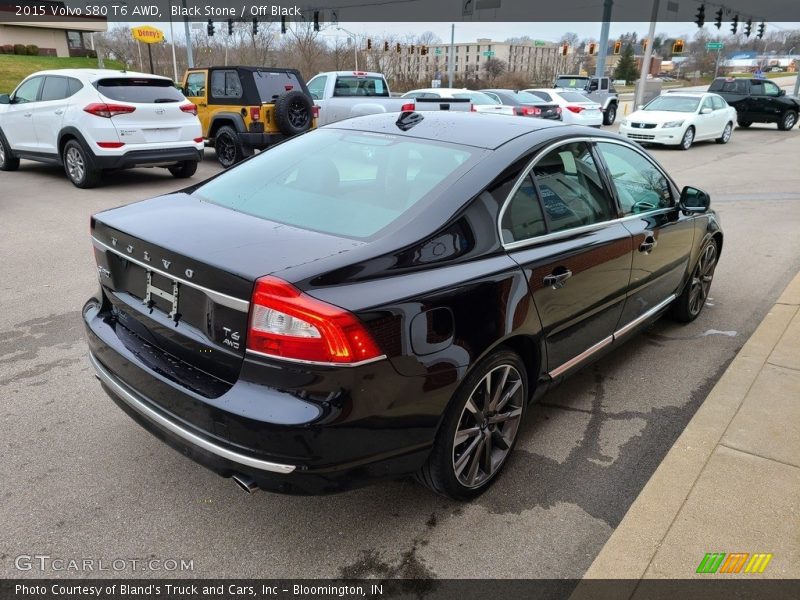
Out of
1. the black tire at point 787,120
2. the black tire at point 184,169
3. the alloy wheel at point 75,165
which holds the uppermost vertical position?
the alloy wheel at point 75,165

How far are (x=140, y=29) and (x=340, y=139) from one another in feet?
116

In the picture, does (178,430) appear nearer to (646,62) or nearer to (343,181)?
(343,181)

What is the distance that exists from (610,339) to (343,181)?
5.97 ft

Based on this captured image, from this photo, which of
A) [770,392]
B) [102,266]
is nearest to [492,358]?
[102,266]

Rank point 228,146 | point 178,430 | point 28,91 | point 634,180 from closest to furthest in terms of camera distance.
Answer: point 178,430
point 634,180
point 28,91
point 228,146

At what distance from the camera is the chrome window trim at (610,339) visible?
129 inches

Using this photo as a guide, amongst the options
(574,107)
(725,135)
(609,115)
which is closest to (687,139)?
(725,135)

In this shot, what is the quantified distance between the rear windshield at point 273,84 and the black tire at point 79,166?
3417mm

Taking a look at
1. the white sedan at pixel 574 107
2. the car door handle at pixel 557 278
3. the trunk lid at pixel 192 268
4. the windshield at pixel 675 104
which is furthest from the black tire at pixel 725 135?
the trunk lid at pixel 192 268

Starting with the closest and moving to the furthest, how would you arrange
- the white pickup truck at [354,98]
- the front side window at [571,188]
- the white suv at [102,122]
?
the front side window at [571,188] < the white suv at [102,122] < the white pickup truck at [354,98]

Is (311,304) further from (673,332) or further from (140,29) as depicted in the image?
(140,29)

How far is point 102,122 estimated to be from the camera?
30.2 ft

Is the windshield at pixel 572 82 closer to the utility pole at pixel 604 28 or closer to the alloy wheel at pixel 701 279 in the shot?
the utility pole at pixel 604 28

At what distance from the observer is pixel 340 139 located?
3449mm
